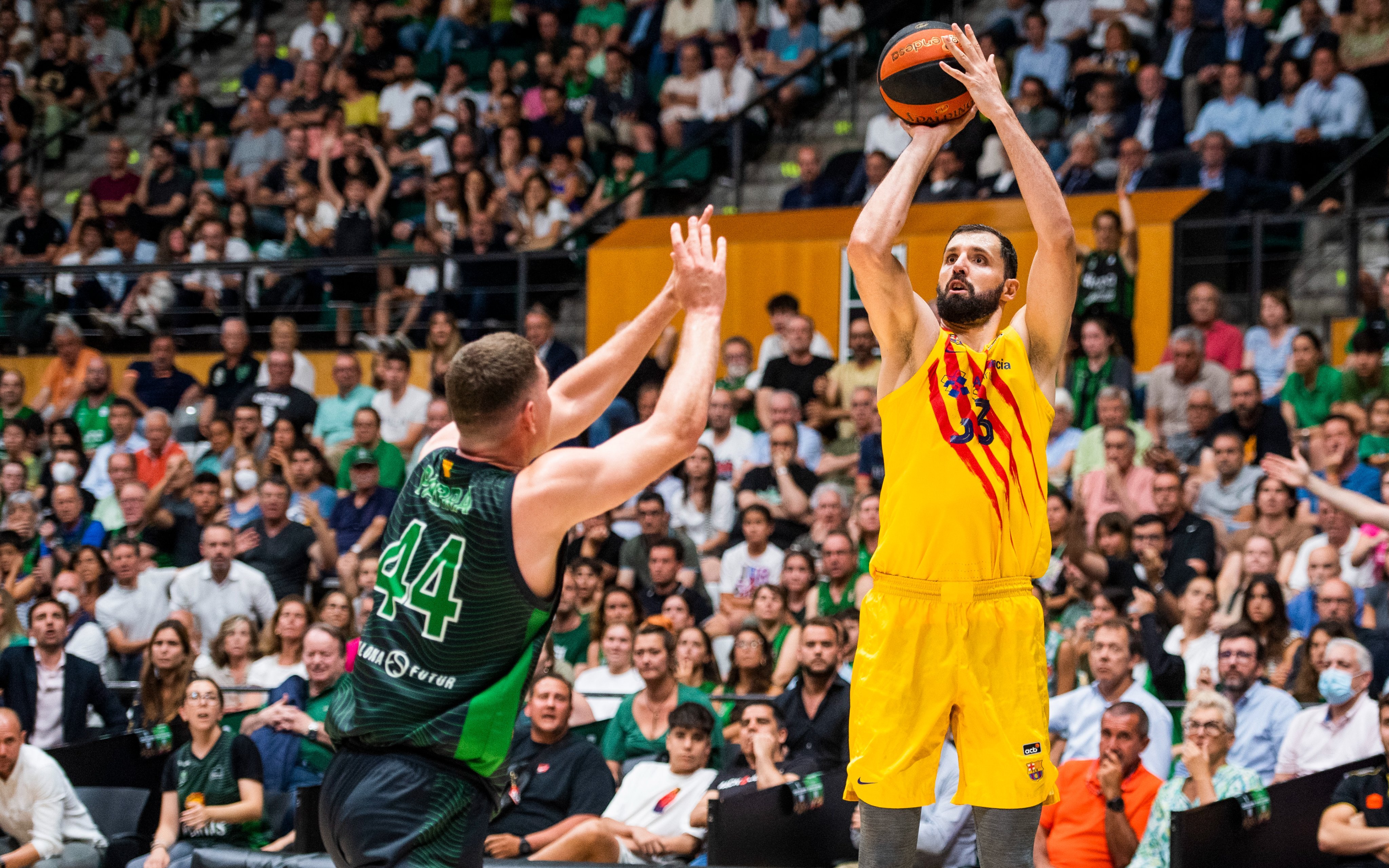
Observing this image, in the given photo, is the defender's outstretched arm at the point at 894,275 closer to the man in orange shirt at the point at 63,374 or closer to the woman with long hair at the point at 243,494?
the woman with long hair at the point at 243,494

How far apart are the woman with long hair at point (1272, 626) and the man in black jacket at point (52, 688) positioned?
707 centimetres

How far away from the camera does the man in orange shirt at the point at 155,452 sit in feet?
44.8

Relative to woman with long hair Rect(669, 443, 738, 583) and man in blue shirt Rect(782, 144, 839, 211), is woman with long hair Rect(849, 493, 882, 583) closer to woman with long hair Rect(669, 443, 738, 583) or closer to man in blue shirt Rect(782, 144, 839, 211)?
woman with long hair Rect(669, 443, 738, 583)

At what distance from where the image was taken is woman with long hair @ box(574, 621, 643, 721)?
9969 millimetres

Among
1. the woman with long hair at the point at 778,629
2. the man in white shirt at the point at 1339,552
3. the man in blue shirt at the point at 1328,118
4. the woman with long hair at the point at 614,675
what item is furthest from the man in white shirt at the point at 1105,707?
the man in blue shirt at the point at 1328,118

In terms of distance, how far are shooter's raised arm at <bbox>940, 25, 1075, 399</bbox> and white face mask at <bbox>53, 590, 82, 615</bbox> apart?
848cm

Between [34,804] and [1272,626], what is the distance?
6.96 meters

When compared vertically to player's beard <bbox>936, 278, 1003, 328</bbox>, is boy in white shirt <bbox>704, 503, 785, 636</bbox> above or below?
below

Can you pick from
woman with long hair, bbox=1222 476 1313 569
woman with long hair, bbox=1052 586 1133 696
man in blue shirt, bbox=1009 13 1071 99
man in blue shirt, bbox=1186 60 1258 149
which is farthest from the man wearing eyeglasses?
man in blue shirt, bbox=1009 13 1071 99

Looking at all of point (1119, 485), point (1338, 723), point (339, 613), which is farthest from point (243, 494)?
point (1338, 723)

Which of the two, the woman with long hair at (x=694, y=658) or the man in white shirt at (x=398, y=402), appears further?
the man in white shirt at (x=398, y=402)

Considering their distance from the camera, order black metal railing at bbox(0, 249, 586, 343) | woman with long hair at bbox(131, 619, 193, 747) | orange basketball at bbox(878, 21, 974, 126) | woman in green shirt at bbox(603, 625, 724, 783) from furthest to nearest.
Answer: black metal railing at bbox(0, 249, 586, 343) → woman with long hair at bbox(131, 619, 193, 747) → woman in green shirt at bbox(603, 625, 724, 783) → orange basketball at bbox(878, 21, 974, 126)

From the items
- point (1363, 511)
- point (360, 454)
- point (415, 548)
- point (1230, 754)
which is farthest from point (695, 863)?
point (360, 454)

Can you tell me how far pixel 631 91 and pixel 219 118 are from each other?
213 inches
